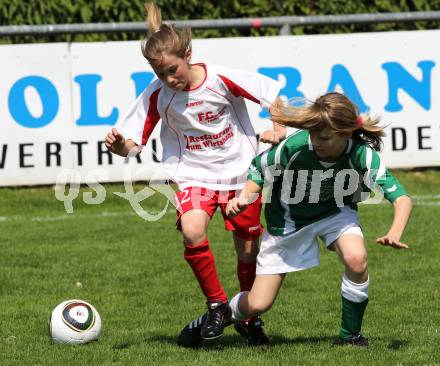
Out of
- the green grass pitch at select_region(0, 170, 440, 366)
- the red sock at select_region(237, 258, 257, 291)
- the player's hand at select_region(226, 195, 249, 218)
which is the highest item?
the player's hand at select_region(226, 195, 249, 218)

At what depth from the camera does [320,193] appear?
621cm

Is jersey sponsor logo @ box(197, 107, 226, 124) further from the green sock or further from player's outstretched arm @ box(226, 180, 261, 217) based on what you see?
the green sock

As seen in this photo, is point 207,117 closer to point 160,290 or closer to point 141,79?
point 160,290

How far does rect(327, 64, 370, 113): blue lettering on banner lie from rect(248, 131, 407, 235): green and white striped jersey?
19.6 feet

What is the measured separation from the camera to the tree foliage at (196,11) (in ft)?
42.5

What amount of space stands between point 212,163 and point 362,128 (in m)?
1.04

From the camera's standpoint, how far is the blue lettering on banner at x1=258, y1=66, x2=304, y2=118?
39.3 feet

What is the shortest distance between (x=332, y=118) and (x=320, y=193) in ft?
1.67

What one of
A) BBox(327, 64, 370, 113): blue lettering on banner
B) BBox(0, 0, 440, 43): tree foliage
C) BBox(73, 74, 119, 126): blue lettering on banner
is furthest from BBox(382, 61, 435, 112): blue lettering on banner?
BBox(73, 74, 119, 126): blue lettering on banner

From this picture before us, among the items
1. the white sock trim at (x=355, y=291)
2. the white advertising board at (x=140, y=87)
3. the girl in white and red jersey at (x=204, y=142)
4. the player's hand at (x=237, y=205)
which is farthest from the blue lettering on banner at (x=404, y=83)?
the player's hand at (x=237, y=205)

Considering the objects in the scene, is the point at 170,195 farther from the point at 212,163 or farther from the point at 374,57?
the point at 212,163

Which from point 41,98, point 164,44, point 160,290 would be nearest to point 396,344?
point 164,44

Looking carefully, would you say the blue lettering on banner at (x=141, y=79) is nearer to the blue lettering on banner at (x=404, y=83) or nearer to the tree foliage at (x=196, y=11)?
the tree foliage at (x=196, y=11)

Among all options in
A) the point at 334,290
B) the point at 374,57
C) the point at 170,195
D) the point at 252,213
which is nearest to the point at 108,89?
the point at 170,195
